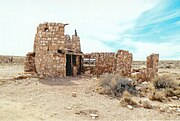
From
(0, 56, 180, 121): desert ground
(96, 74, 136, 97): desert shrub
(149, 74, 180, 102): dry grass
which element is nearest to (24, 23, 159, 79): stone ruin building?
(0, 56, 180, 121): desert ground

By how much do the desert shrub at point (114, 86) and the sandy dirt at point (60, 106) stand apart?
1.84ft

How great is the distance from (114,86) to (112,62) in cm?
759

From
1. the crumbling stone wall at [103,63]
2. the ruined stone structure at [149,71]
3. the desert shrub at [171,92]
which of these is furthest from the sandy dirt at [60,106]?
the crumbling stone wall at [103,63]

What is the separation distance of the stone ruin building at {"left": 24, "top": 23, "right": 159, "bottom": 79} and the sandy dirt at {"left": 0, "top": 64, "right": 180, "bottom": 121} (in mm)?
3044

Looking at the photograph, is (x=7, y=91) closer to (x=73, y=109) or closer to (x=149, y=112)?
(x=73, y=109)

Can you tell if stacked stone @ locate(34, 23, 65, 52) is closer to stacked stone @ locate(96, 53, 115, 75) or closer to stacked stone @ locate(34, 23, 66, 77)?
stacked stone @ locate(34, 23, 66, 77)

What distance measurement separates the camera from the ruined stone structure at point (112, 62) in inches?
770

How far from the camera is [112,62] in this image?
2045 cm

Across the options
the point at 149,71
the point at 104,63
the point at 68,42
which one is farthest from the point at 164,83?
the point at 68,42

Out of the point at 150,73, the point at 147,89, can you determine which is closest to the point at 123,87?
the point at 147,89

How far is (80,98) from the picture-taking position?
37.0 feet

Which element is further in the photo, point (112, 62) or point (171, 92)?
point (112, 62)

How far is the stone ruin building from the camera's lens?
53.3ft

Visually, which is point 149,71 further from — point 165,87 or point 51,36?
point 51,36
